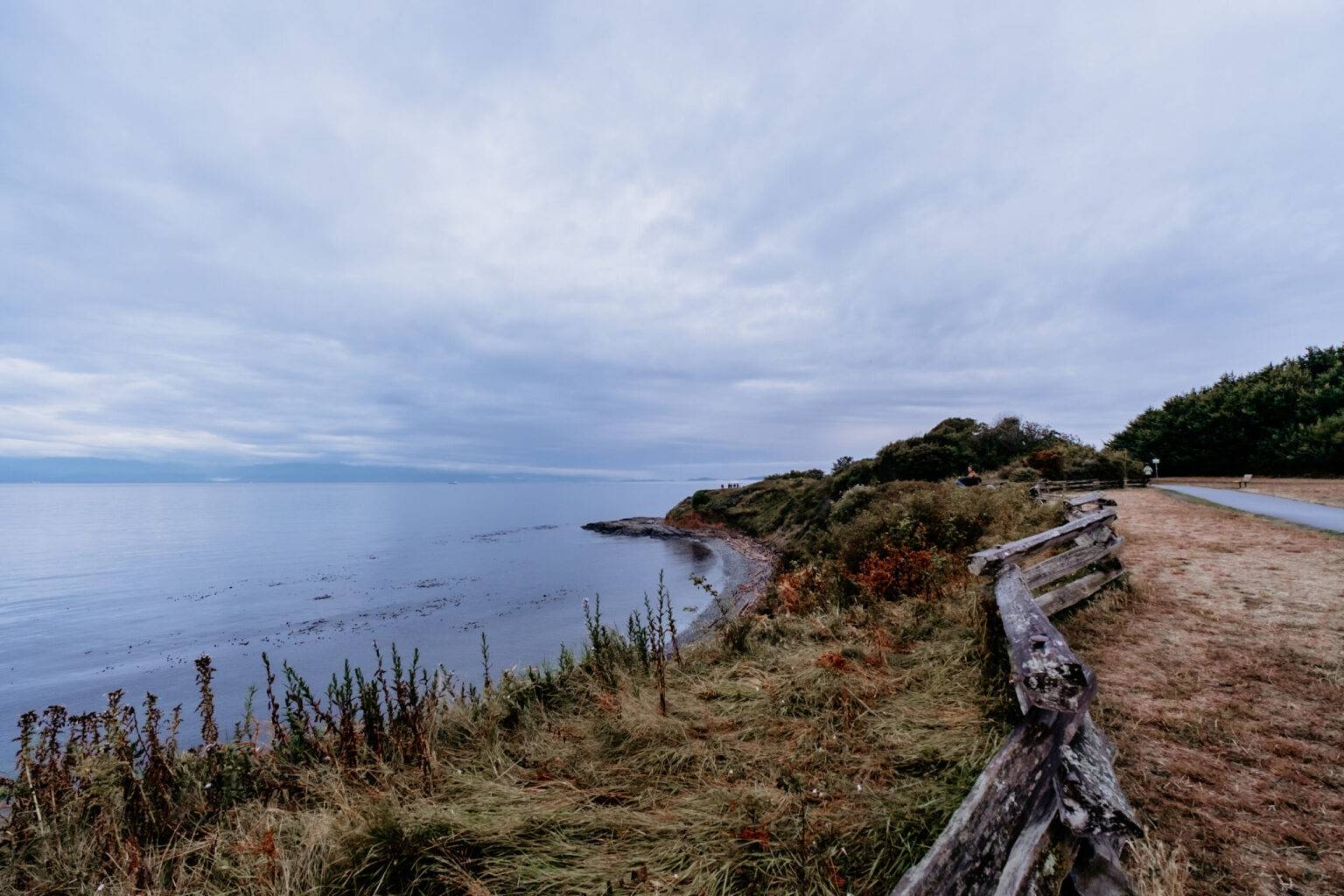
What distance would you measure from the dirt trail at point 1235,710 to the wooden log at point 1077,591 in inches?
8.0

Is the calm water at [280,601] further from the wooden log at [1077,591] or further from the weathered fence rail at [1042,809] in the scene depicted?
the weathered fence rail at [1042,809]

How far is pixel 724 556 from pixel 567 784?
29.0 meters

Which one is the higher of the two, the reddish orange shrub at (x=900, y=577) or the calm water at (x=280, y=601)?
the reddish orange shrub at (x=900, y=577)

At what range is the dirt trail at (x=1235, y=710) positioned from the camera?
2627 mm

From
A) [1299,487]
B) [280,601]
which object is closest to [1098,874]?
[280,601]

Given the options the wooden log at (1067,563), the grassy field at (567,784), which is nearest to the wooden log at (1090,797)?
the grassy field at (567,784)

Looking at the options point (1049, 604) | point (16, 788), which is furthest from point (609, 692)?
point (1049, 604)

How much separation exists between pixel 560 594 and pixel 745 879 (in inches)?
812

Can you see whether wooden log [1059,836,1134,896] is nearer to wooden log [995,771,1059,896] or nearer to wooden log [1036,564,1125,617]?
wooden log [995,771,1059,896]

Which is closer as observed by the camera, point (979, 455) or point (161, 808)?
point (161, 808)

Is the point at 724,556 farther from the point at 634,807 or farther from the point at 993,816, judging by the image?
the point at 993,816

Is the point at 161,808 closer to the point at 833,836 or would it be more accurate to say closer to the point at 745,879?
the point at 745,879

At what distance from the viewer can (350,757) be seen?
4.33 meters

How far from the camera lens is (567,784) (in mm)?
3703
